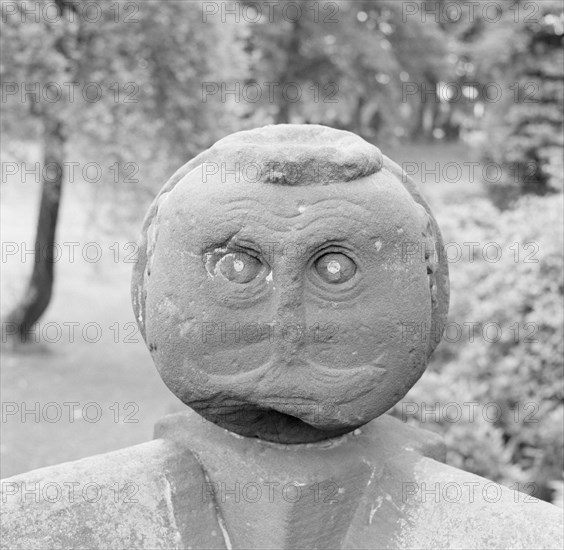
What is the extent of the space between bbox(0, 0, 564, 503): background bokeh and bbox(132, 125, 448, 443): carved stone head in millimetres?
2008

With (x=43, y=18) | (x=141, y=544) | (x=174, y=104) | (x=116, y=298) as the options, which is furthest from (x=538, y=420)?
(x=116, y=298)

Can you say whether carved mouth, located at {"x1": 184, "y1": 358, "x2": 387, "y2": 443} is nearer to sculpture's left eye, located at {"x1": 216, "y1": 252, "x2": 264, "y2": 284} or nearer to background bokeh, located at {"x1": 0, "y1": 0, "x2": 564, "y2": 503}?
sculpture's left eye, located at {"x1": 216, "y1": 252, "x2": 264, "y2": 284}

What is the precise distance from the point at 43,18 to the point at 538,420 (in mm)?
4708

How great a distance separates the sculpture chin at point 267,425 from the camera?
184cm

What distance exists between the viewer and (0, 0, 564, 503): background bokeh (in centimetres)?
432

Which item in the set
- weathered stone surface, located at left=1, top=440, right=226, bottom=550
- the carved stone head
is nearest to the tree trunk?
weathered stone surface, located at left=1, top=440, right=226, bottom=550

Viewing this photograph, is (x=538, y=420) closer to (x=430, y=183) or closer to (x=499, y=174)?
(x=499, y=174)

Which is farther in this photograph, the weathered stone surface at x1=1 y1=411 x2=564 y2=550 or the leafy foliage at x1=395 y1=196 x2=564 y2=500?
the leafy foliage at x1=395 y1=196 x2=564 y2=500

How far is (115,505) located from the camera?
6.10ft

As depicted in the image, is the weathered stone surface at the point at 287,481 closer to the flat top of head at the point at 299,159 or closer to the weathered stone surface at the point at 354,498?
the weathered stone surface at the point at 354,498

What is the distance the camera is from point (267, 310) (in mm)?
1714

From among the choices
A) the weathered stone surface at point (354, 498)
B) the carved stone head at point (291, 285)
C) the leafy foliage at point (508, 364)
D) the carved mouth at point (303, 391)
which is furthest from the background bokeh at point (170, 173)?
the carved mouth at point (303, 391)

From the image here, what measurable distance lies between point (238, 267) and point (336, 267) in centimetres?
23

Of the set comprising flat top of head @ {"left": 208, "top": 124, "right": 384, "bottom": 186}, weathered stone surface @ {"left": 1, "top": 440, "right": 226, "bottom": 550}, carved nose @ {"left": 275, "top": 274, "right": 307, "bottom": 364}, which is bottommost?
weathered stone surface @ {"left": 1, "top": 440, "right": 226, "bottom": 550}
